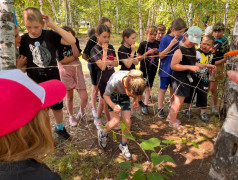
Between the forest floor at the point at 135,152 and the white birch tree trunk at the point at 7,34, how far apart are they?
4.50ft

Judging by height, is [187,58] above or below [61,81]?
above

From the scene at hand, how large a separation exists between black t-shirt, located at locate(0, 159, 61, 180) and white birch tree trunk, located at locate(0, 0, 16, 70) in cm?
109

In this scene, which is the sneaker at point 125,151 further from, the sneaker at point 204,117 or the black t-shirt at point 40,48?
the sneaker at point 204,117

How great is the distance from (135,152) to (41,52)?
74.4 inches

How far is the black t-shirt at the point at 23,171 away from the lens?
68 centimetres

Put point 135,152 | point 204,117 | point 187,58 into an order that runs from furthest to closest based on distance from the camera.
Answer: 1. point 204,117
2. point 187,58
3. point 135,152

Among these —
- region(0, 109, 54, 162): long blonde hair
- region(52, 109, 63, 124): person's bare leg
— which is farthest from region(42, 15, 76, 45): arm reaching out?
region(0, 109, 54, 162): long blonde hair

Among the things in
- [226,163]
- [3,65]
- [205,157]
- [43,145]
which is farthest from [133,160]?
[3,65]

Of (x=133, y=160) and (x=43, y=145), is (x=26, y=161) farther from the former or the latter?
(x=133, y=160)

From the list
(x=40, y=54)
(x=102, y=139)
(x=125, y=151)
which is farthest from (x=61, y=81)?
(x=125, y=151)

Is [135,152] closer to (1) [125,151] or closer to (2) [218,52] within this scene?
(1) [125,151]

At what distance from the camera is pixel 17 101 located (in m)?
0.67

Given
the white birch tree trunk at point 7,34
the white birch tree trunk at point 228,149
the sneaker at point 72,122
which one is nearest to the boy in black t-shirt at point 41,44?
the white birch tree trunk at point 7,34

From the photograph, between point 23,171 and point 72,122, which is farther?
point 72,122
